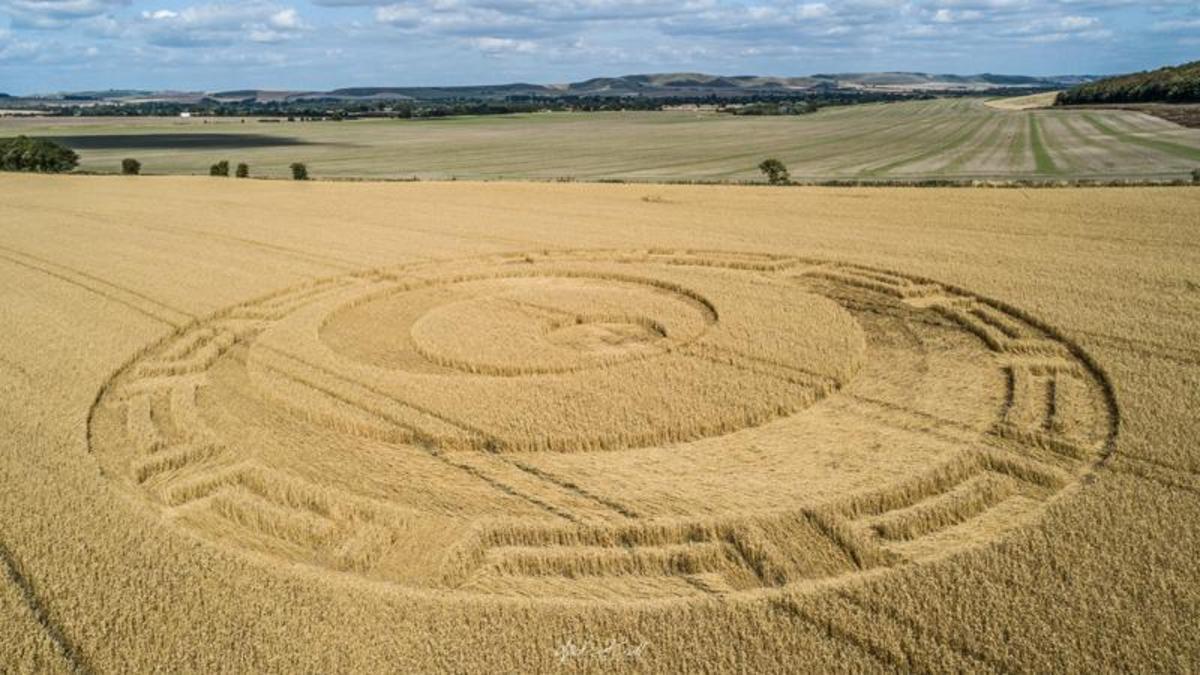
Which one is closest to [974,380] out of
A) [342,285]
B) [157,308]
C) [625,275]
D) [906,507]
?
[906,507]

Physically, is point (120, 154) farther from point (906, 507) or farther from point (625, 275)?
point (906, 507)

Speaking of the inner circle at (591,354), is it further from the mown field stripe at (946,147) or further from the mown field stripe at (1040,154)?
the mown field stripe at (946,147)

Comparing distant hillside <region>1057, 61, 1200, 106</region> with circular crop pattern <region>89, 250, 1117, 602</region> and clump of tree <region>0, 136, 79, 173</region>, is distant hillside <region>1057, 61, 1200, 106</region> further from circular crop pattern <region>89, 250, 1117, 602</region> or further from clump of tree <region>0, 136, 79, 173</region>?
clump of tree <region>0, 136, 79, 173</region>

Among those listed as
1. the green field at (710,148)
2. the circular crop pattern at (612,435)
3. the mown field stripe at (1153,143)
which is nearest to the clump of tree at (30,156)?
the green field at (710,148)

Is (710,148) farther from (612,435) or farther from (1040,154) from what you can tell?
(612,435)

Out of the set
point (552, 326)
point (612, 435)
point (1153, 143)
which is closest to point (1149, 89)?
point (1153, 143)

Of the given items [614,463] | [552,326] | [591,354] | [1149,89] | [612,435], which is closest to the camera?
[614,463]

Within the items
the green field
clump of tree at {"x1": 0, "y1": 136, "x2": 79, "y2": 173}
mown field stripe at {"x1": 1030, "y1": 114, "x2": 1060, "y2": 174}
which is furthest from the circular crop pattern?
clump of tree at {"x1": 0, "y1": 136, "x2": 79, "y2": 173}
